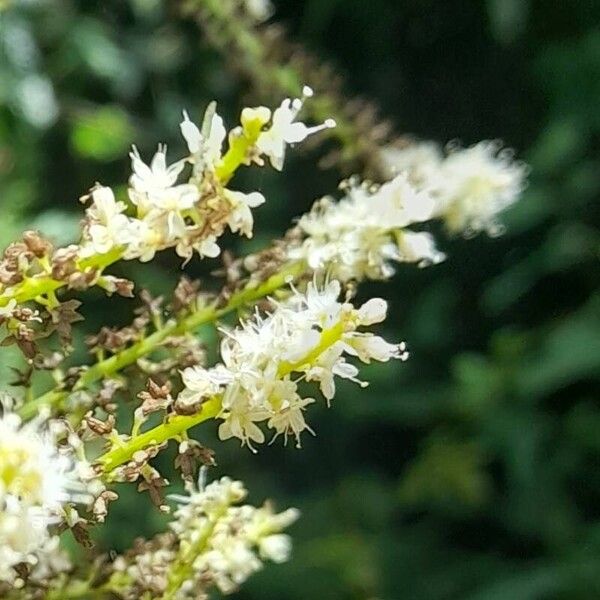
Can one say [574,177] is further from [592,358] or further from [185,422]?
[185,422]

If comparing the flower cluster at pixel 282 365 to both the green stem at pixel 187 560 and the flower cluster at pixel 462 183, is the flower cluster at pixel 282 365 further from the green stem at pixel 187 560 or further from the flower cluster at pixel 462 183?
the flower cluster at pixel 462 183

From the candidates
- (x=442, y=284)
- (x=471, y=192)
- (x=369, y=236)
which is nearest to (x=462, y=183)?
(x=471, y=192)

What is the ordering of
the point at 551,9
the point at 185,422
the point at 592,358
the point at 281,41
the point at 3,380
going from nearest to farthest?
the point at 185,422 → the point at 3,380 → the point at 281,41 → the point at 592,358 → the point at 551,9

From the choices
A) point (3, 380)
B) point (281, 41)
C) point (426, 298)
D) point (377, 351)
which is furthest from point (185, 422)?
point (426, 298)

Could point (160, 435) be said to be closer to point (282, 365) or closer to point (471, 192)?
point (282, 365)

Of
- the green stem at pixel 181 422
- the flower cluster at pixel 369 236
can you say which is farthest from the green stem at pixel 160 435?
the flower cluster at pixel 369 236

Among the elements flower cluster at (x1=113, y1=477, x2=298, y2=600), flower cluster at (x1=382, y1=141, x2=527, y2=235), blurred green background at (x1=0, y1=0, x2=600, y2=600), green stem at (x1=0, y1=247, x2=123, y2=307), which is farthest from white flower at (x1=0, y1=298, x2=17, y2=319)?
blurred green background at (x1=0, y1=0, x2=600, y2=600)

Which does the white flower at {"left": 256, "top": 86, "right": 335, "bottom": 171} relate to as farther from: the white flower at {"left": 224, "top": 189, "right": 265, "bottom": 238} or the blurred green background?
the blurred green background
